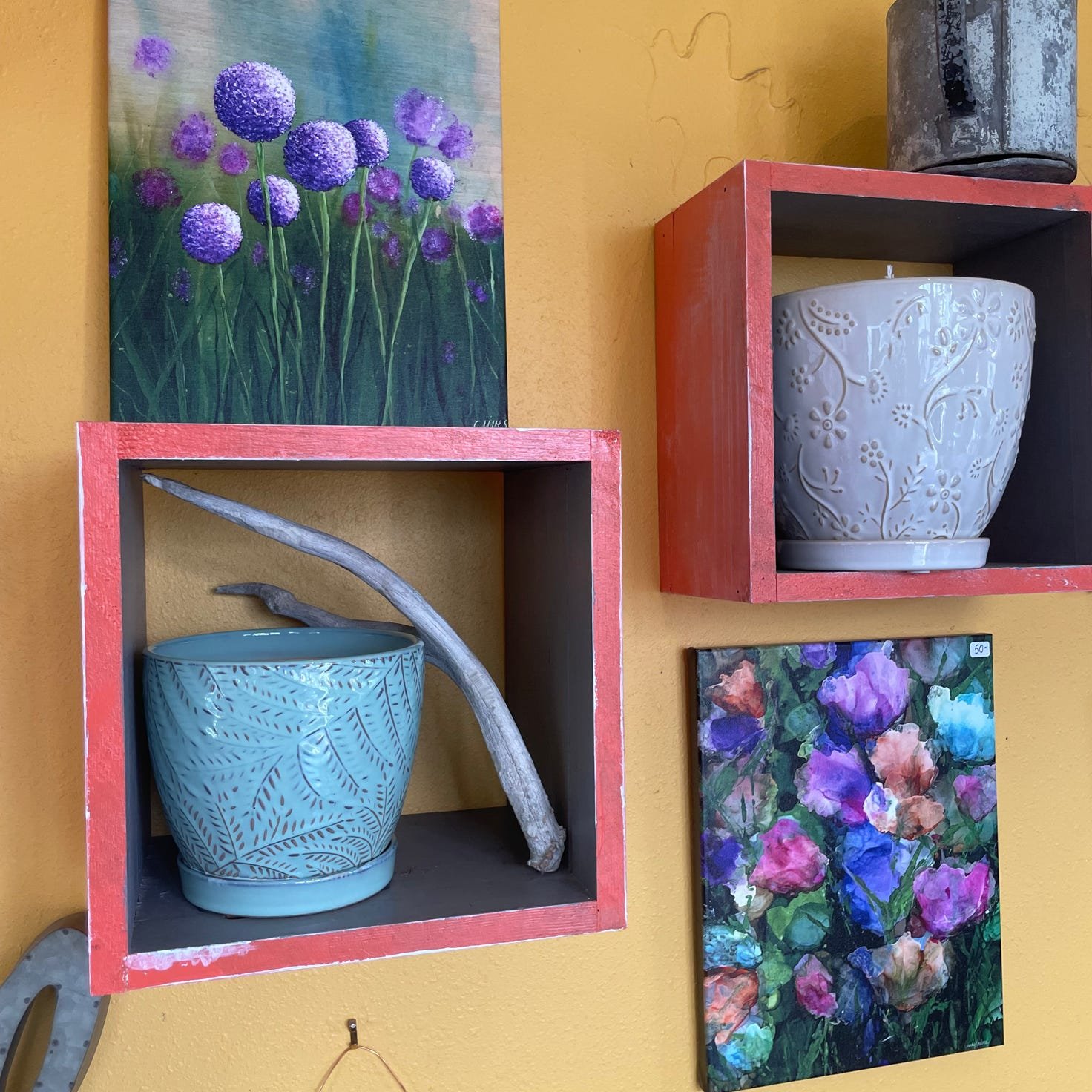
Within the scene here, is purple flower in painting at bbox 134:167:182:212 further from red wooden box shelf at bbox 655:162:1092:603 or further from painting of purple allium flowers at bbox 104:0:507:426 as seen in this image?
red wooden box shelf at bbox 655:162:1092:603

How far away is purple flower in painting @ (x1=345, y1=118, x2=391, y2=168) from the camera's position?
667mm

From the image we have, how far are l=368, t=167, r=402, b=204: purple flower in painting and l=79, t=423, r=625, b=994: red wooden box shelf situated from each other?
0.18m

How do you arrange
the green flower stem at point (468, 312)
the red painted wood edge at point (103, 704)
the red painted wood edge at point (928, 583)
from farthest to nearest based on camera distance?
the green flower stem at point (468, 312)
the red painted wood edge at point (928, 583)
the red painted wood edge at point (103, 704)

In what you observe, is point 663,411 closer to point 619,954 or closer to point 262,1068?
point 619,954

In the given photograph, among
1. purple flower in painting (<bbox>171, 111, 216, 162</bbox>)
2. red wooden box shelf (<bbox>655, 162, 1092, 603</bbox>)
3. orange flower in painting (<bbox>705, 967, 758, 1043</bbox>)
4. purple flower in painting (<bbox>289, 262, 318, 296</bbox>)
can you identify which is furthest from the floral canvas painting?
purple flower in painting (<bbox>171, 111, 216, 162</bbox>)

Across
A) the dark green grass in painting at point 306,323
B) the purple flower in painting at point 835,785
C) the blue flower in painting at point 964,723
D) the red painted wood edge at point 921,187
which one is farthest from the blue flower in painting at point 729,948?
the red painted wood edge at point 921,187

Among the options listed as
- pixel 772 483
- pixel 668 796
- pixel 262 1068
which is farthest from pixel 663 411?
pixel 262 1068

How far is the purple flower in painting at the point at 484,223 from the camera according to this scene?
2.25 feet

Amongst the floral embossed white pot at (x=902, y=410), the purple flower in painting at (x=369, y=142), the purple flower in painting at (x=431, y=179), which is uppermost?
the purple flower in painting at (x=369, y=142)

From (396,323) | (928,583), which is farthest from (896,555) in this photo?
(396,323)

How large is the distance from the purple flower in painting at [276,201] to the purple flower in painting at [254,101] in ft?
0.09

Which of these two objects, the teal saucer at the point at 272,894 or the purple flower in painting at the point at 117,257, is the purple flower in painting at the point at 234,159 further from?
the teal saucer at the point at 272,894

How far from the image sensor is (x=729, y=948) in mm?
724

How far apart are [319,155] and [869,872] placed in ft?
2.06
